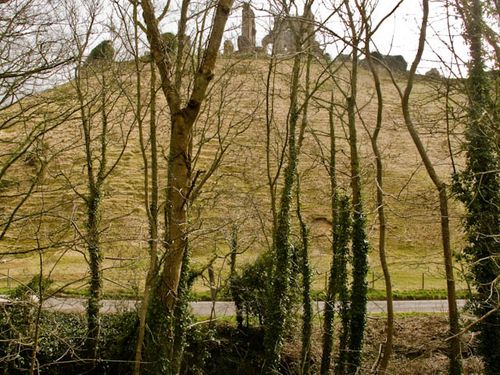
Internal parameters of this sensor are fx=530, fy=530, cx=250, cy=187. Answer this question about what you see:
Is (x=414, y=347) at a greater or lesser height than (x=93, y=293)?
lesser

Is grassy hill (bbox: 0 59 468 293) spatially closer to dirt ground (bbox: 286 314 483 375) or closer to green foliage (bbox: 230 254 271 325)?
green foliage (bbox: 230 254 271 325)

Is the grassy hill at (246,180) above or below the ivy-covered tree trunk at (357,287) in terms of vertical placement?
above

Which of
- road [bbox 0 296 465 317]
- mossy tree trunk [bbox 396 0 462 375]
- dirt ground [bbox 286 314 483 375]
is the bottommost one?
dirt ground [bbox 286 314 483 375]

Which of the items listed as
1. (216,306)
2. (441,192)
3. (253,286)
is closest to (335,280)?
(253,286)

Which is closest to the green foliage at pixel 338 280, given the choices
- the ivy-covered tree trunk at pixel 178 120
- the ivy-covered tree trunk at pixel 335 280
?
the ivy-covered tree trunk at pixel 335 280

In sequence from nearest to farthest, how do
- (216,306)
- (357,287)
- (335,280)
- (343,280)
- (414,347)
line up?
(357,287), (343,280), (335,280), (414,347), (216,306)

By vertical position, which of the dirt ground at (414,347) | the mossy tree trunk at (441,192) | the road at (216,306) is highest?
the mossy tree trunk at (441,192)

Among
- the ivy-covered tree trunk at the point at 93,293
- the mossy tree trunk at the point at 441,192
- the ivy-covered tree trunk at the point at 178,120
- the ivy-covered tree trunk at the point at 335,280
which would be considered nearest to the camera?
the ivy-covered tree trunk at the point at 178,120

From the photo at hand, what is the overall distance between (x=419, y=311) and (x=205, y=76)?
1734 cm

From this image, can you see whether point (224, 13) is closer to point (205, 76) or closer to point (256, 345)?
point (205, 76)

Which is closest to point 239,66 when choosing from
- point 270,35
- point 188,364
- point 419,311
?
point 270,35

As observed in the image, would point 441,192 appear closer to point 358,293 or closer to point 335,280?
point 358,293

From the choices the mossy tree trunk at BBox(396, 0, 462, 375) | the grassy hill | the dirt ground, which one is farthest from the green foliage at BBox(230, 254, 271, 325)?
the mossy tree trunk at BBox(396, 0, 462, 375)

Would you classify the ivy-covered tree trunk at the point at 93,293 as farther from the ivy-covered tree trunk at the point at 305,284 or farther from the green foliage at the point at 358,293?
the green foliage at the point at 358,293
